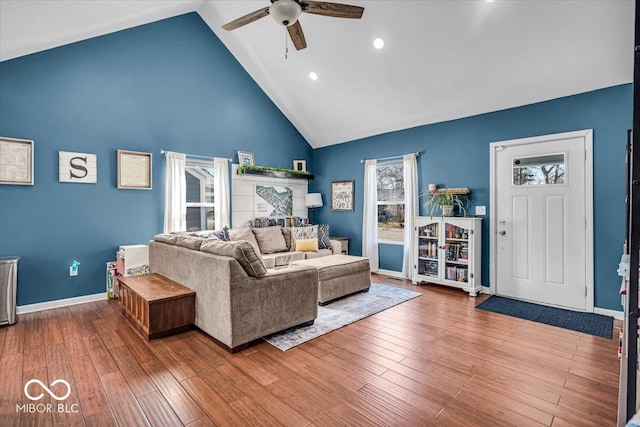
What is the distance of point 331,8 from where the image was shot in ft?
9.25

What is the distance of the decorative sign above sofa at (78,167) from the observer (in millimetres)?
3971

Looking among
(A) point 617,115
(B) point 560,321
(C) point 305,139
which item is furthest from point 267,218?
(A) point 617,115

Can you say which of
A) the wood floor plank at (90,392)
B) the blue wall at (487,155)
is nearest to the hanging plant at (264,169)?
the blue wall at (487,155)

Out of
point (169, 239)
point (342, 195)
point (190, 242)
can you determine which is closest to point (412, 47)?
point (342, 195)

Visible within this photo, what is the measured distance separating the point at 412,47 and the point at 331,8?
1.75m

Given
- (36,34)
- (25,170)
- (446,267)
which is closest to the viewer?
(36,34)

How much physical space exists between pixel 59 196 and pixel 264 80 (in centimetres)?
375

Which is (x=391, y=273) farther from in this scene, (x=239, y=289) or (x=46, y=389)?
(x=46, y=389)

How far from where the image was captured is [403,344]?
291cm

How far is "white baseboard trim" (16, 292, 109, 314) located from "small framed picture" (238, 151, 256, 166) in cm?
294

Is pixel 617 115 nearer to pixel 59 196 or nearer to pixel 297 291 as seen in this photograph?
pixel 297 291

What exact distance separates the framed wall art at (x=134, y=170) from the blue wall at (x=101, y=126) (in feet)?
0.30

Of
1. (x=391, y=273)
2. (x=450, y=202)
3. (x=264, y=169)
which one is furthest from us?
(x=264, y=169)

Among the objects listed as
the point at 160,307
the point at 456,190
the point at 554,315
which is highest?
the point at 456,190
